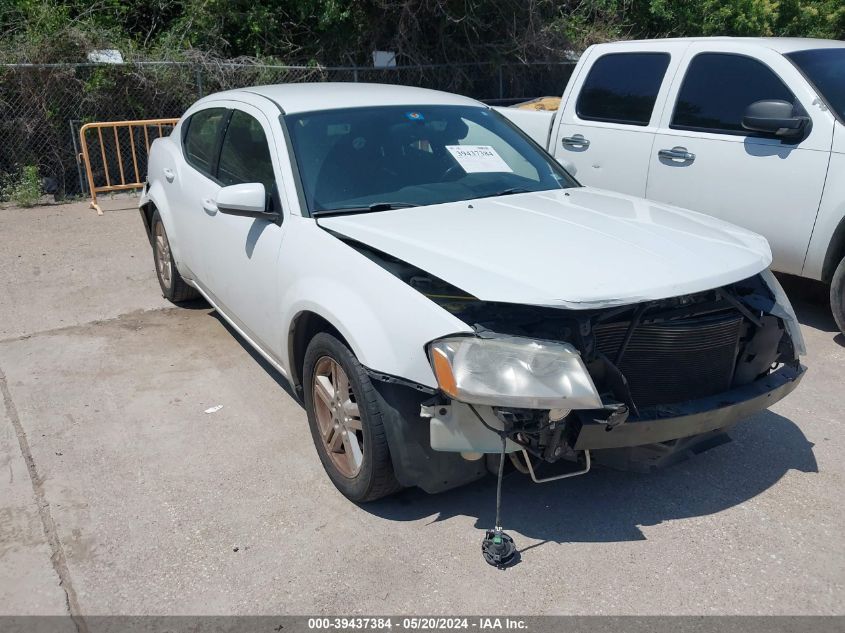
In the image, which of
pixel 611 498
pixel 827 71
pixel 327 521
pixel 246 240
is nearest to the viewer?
pixel 327 521

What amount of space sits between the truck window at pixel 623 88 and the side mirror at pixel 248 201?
12.0 ft

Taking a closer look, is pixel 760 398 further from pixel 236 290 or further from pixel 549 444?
pixel 236 290

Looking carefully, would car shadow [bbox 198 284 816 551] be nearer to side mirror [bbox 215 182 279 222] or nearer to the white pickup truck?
side mirror [bbox 215 182 279 222]

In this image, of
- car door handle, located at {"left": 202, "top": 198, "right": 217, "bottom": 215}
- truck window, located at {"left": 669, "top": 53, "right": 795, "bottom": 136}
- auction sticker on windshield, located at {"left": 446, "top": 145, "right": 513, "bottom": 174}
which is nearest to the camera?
auction sticker on windshield, located at {"left": 446, "top": 145, "right": 513, "bottom": 174}

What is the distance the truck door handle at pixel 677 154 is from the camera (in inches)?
232

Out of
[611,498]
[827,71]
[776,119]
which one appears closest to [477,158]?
[611,498]

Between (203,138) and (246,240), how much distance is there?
1451mm

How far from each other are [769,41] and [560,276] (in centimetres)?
392

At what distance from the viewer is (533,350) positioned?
113 inches

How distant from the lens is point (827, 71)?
18.0 feet

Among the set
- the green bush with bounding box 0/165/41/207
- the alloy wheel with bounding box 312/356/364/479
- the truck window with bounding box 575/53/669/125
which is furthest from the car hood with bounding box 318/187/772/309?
the green bush with bounding box 0/165/41/207

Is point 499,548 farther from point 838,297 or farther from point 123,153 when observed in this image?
point 123,153

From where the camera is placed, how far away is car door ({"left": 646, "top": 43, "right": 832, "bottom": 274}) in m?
5.31

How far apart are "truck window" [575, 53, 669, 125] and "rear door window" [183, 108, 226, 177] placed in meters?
3.26
